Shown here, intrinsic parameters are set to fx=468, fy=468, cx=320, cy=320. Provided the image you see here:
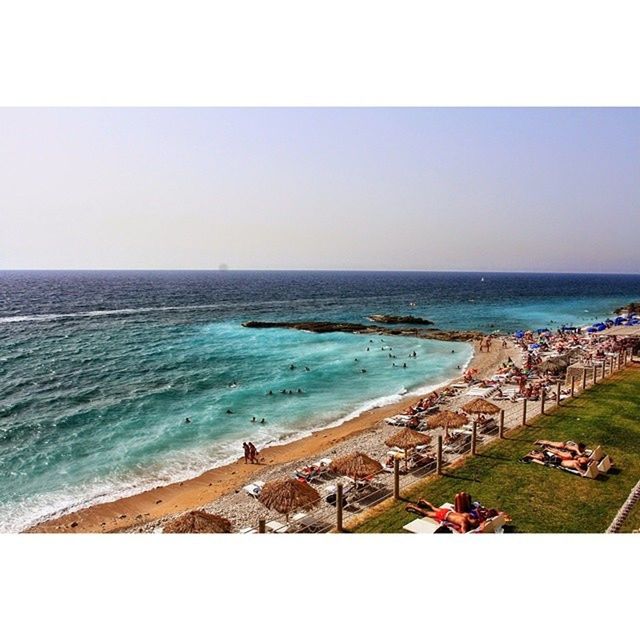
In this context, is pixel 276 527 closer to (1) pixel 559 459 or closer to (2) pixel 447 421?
(1) pixel 559 459

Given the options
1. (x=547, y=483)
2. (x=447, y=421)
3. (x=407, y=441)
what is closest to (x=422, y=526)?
(x=547, y=483)

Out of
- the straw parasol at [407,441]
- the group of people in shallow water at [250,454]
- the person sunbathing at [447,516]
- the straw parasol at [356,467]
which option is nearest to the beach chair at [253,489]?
the straw parasol at [356,467]

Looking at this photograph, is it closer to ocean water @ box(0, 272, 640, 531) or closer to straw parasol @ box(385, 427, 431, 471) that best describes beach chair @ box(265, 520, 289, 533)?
straw parasol @ box(385, 427, 431, 471)

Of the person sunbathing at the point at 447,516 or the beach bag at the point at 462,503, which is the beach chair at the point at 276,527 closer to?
the person sunbathing at the point at 447,516
